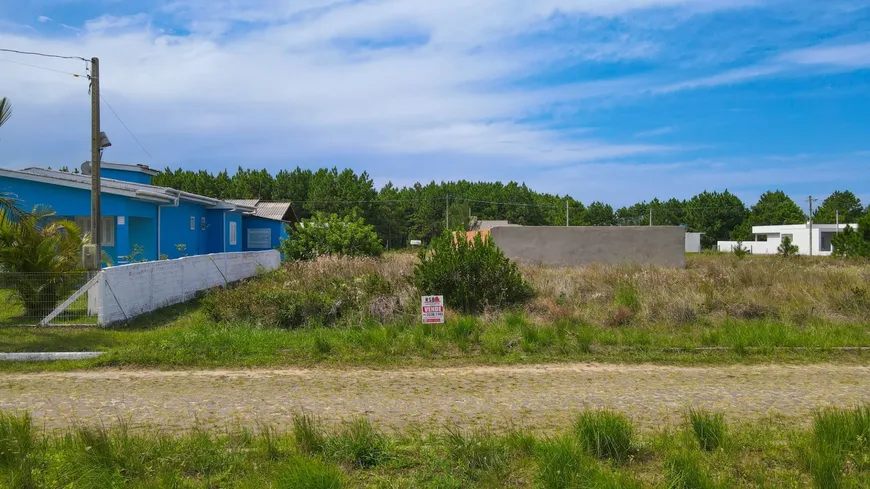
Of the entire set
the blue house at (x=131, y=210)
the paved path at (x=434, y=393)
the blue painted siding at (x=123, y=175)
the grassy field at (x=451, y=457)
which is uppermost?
the blue painted siding at (x=123, y=175)

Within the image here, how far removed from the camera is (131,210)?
22.8m

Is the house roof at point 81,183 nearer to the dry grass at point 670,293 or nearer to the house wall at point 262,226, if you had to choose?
the dry grass at point 670,293

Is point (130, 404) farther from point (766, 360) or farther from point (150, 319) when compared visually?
point (766, 360)

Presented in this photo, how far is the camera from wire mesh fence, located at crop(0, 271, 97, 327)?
1272 centimetres

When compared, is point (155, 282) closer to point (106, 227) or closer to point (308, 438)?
point (106, 227)

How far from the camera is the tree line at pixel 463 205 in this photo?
69.7 metres

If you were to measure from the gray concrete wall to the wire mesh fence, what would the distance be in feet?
50.7

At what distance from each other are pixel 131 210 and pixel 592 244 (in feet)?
55.0

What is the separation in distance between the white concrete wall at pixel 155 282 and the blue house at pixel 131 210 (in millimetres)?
3949

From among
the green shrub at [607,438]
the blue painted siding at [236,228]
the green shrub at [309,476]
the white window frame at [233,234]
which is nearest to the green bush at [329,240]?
the blue painted siding at [236,228]

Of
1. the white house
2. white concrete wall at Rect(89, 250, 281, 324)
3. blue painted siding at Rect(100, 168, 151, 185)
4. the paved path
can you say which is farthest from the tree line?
the paved path

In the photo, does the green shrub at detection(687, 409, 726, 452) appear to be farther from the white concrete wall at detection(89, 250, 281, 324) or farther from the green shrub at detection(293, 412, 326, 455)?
the white concrete wall at detection(89, 250, 281, 324)

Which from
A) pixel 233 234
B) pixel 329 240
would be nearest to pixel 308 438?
pixel 329 240

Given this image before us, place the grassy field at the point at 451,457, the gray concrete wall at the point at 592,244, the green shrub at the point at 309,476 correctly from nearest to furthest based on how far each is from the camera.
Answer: the green shrub at the point at 309,476 < the grassy field at the point at 451,457 < the gray concrete wall at the point at 592,244
